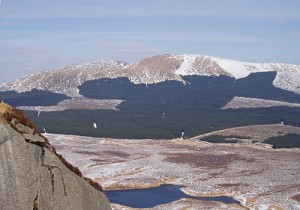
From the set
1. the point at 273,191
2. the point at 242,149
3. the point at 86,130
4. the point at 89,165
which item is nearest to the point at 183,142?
the point at 242,149

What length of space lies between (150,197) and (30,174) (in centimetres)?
5246

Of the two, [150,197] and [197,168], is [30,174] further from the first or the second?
[197,168]

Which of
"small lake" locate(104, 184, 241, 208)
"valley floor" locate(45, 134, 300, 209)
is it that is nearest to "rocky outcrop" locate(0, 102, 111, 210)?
"valley floor" locate(45, 134, 300, 209)

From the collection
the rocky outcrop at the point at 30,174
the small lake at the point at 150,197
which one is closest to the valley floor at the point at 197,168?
the small lake at the point at 150,197

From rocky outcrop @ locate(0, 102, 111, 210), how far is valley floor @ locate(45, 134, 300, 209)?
42.5m

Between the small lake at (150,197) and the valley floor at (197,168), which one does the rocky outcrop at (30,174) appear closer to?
the valley floor at (197,168)

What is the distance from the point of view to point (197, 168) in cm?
8794

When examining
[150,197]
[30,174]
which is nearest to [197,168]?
[150,197]

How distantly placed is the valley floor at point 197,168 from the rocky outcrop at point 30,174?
1672 inches

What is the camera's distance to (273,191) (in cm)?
6806

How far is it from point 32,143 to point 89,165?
249 feet

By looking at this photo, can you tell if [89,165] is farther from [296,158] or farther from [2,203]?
[2,203]

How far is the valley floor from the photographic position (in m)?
65.4

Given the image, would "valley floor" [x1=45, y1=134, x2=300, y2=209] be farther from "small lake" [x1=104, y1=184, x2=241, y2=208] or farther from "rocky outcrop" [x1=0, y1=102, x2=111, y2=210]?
"rocky outcrop" [x1=0, y1=102, x2=111, y2=210]
